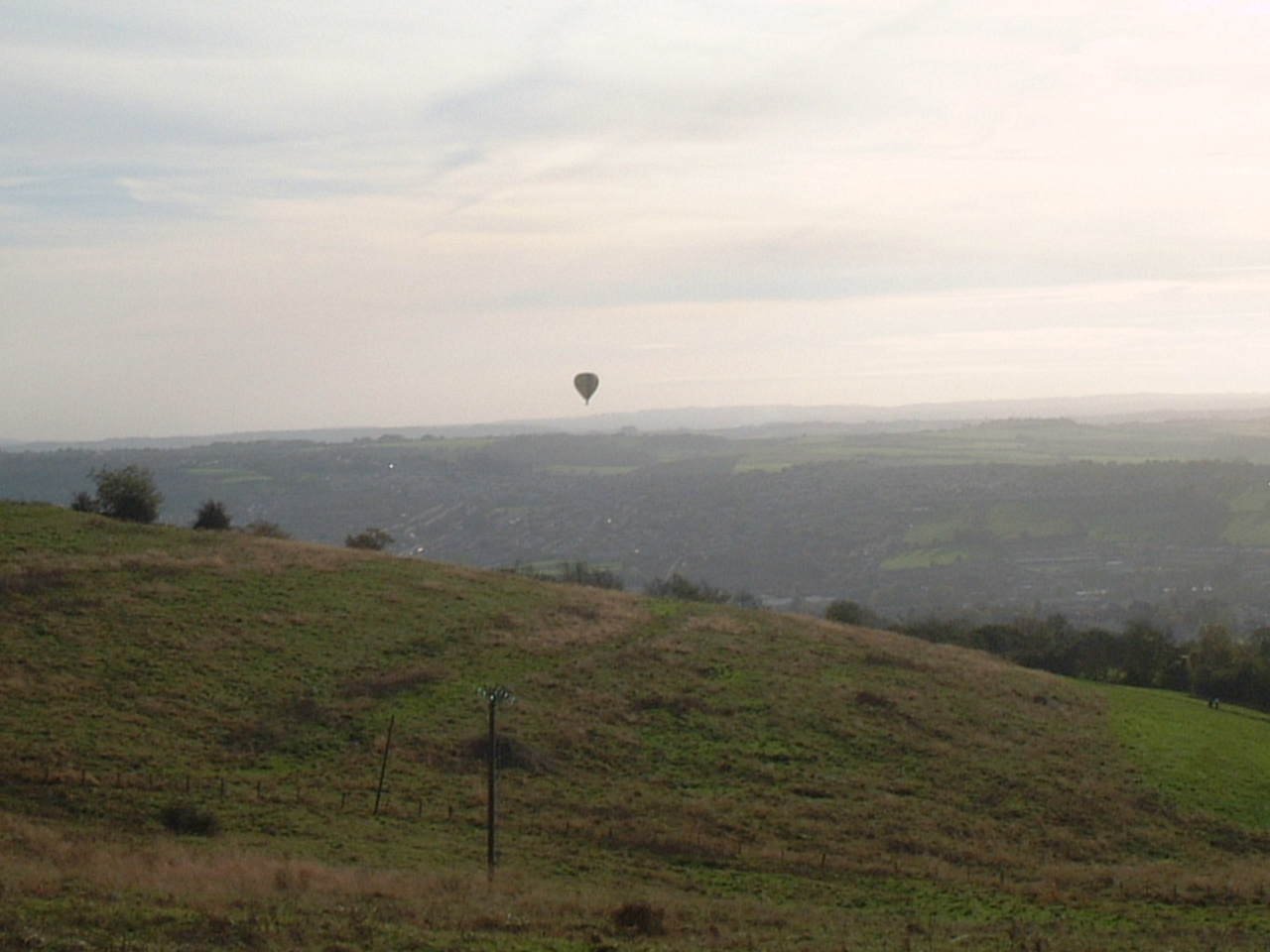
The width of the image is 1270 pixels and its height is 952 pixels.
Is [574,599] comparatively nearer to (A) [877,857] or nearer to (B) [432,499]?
(A) [877,857]

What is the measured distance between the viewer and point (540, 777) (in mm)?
27703

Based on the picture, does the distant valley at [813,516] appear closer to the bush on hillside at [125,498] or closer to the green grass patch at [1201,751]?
the bush on hillside at [125,498]

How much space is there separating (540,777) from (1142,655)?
132ft

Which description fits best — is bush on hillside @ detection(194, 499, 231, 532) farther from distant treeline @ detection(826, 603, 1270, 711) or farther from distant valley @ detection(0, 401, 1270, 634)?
distant valley @ detection(0, 401, 1270, 634)

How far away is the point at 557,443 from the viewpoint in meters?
181

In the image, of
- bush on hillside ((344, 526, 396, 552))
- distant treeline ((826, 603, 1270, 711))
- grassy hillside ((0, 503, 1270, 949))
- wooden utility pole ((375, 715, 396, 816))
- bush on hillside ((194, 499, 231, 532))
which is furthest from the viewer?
bush on hillside ((344, 526, 396, 552))

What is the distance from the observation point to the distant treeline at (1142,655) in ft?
171

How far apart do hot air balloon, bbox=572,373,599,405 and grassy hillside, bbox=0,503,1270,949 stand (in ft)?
46.0

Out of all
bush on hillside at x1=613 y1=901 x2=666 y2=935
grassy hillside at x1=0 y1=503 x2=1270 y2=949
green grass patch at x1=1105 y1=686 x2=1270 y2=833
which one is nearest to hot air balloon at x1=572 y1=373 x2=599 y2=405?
grassy hillside at x1=0 y1=503 x2=1270 y2=949

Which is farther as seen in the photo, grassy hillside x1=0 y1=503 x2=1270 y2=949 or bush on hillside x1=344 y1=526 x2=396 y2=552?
bush on hillside x1=344 y1=526 x2=396 y2=552

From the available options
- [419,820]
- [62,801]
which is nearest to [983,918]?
[419,820]

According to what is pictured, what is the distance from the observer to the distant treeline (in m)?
52.0

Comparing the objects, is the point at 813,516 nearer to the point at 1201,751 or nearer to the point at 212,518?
the point at 212,518

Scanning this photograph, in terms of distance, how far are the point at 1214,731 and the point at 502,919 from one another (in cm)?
3219
